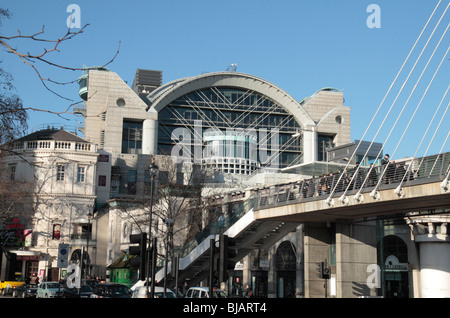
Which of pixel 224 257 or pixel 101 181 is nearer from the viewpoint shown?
pixel 224 257

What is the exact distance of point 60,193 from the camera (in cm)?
7369

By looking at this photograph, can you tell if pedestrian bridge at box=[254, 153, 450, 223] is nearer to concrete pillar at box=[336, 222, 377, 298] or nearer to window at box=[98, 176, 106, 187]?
concrete pillar at box=[336, 222, 377, 298]

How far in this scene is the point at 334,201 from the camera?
101 feet

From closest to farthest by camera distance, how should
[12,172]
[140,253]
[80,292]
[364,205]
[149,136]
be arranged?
[140,253]
[364,205]
[80,292]
[12,172]
[149,136]

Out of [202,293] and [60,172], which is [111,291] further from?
[60,172]

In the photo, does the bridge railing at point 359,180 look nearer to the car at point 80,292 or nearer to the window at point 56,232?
the car at point 80,292

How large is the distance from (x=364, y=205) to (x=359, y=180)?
1344mm

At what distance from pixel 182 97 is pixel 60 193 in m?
40.0

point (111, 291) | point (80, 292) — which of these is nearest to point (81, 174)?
point (80, 292)

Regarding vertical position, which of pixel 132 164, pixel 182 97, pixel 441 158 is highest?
pixel 182 97
